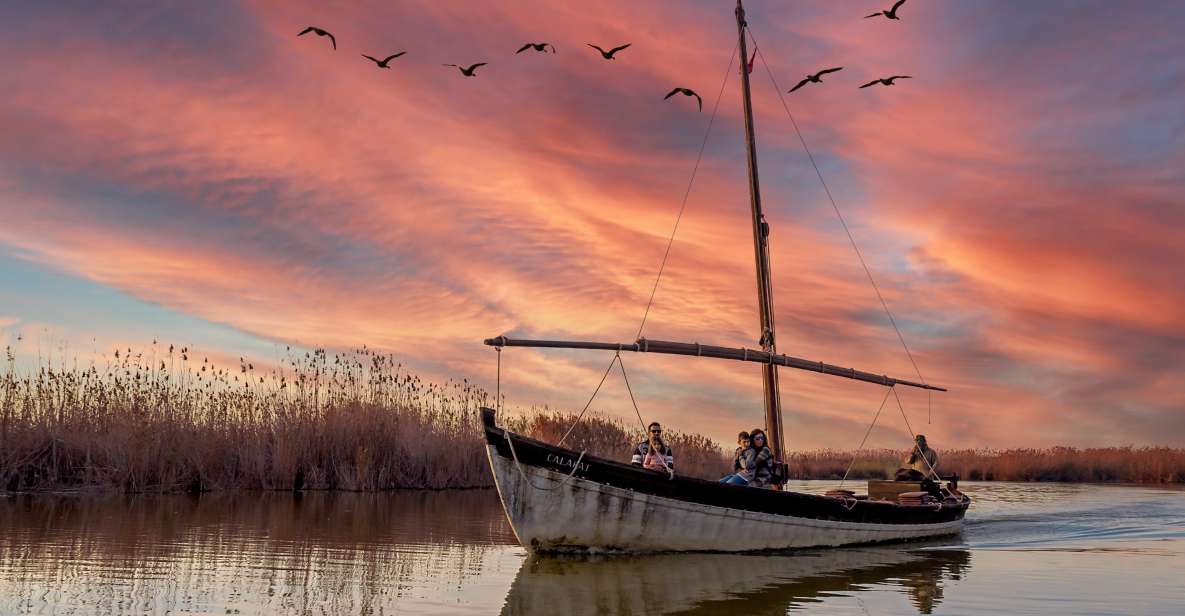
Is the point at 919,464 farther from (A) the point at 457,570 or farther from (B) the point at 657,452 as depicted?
(A) the point at 457,570

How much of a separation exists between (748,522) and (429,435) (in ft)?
47.4

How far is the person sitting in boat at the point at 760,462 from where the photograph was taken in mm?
18062

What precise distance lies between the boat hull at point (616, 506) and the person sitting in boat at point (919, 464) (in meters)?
7.06

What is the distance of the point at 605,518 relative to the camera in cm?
1555

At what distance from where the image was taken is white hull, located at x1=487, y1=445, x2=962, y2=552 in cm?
1530

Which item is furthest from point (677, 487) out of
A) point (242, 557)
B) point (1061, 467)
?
→ point (1061, 467)

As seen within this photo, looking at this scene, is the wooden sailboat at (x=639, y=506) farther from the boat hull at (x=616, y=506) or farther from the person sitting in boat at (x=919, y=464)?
the person sitting in boat at (x=919, y=464)

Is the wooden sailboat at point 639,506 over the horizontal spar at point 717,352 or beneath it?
beneath

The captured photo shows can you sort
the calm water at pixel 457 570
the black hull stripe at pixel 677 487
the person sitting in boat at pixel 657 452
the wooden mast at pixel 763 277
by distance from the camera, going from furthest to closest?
1. the wooden mast at pixel 763 277
2. the person sitting in boat at pixel 657 452
3. the black hull stripe at pixel 677 487
4. the calm water at pixel 457 570

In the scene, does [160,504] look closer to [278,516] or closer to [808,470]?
[278,516]

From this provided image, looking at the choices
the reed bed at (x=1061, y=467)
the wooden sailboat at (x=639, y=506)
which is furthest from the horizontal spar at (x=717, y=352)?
the reed bed at (x=1061, y=467)

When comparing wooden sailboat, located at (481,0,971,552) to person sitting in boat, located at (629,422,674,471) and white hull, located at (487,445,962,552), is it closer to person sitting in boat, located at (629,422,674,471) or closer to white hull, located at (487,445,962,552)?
white hull, located at (487,445,962,552)

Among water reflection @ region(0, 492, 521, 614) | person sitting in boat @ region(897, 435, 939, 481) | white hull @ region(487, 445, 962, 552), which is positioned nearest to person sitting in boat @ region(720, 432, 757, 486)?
white hull @ region(487, 445, 962, 552)

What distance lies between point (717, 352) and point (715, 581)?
7.30 m
